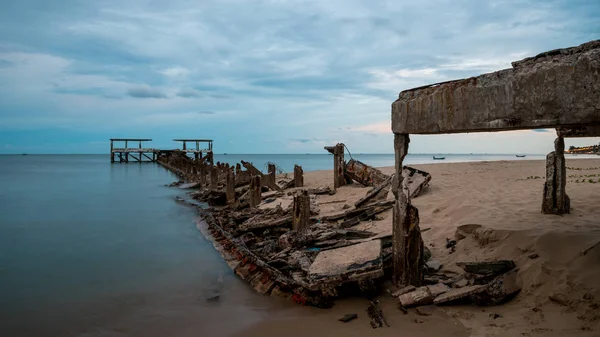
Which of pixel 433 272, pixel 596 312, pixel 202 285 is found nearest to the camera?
pixel 596 312

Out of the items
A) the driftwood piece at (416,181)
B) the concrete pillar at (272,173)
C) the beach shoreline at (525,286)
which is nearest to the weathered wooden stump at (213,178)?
the concrete pillar at (272,173)

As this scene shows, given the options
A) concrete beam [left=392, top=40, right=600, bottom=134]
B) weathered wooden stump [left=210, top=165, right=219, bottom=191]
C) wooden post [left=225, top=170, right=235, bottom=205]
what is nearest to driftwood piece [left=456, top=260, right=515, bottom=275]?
concrete beam [left=392, top=40, right=600, bottom=134]

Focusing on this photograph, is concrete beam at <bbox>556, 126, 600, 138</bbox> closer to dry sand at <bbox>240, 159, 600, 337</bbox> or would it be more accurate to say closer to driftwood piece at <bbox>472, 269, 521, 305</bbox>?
dry sand at <bbox>240, 159, 600, 337</bbox>

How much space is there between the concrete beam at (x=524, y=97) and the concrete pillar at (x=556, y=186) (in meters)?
4.25

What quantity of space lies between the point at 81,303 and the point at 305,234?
174 inches

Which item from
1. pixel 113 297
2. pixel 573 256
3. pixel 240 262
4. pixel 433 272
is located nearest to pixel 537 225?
pixel 573 256

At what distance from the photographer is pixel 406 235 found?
5.95 metres

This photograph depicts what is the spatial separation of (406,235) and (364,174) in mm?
11105

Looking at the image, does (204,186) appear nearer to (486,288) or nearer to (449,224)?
(449,224)

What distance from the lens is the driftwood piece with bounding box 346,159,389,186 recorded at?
16109mm

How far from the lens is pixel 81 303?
7270 mm

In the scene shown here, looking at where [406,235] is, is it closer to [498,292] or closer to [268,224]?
[498,292]

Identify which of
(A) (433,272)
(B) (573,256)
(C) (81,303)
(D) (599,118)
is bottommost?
(C) (81,303)

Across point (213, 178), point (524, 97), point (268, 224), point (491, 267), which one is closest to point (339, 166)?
point (268, 224)
